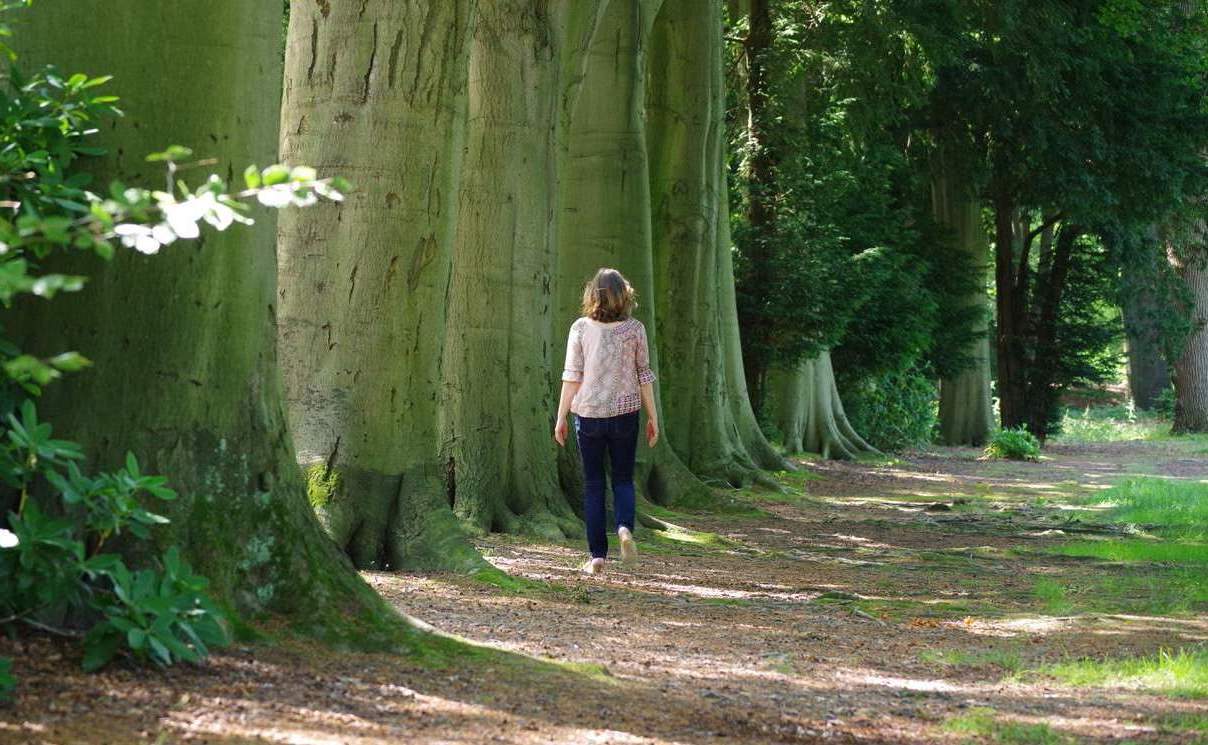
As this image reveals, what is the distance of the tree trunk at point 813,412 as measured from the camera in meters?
26.9

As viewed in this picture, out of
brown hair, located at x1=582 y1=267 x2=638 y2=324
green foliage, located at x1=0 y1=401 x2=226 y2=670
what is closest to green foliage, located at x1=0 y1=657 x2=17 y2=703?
green foliage, located at x1=0 y1=401 x2=226 y2=670

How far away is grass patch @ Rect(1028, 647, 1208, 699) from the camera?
257 inches

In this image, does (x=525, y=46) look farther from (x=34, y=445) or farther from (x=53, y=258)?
(x=34, y=445)

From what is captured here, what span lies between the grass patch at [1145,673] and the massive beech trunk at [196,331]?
316 centimetres

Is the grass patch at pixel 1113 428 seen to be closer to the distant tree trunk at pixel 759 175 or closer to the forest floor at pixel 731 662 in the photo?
the distant tree trunk at pixel 759 175

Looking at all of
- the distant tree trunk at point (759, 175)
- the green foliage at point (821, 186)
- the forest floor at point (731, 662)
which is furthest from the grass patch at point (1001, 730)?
the distant tree trunk at point (759, 175)

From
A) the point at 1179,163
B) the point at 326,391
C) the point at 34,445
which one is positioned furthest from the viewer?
the point at 1179,163

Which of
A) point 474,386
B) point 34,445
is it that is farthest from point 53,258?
point 474,386

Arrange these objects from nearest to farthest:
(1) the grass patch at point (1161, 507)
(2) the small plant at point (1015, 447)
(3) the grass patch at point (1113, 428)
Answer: (1) the grass patch at point (1161, 507)
(2) the small plant at point (1015, 447)
(3) the grass patch at point (1113, 428)

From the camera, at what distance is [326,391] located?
8.93m

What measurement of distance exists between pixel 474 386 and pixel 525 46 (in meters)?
2.71

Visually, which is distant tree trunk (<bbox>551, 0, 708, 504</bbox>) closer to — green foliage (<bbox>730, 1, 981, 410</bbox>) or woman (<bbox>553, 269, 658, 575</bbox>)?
woman (<bbox>553, 269, 658, 575</bbox>)

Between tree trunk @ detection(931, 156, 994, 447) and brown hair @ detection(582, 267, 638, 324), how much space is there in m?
24.6

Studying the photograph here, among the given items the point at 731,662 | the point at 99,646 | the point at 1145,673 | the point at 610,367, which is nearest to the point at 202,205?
the point at 99,646
